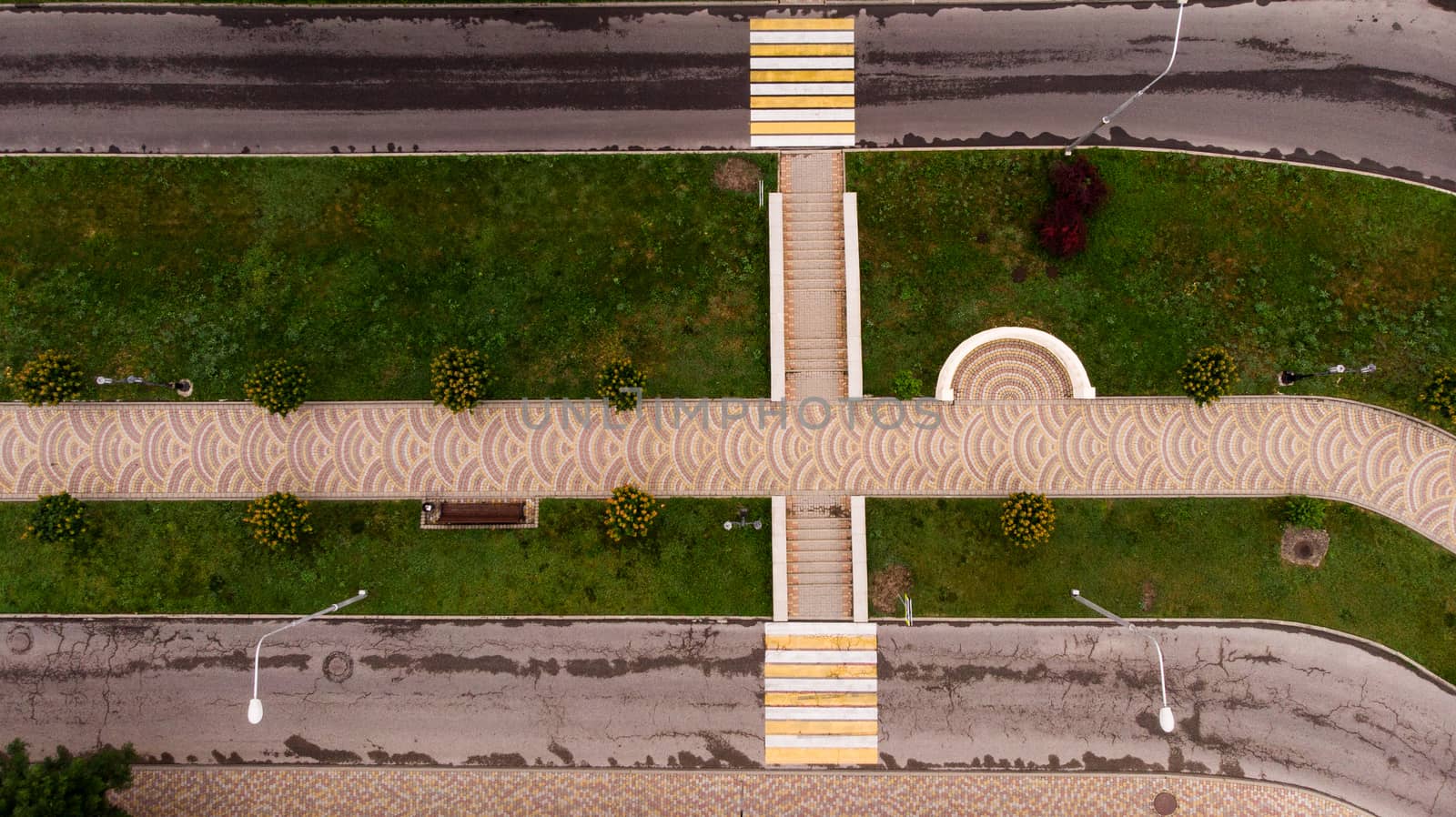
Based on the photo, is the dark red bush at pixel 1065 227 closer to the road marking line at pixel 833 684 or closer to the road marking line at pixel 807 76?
the road marking line at pixel 807 76

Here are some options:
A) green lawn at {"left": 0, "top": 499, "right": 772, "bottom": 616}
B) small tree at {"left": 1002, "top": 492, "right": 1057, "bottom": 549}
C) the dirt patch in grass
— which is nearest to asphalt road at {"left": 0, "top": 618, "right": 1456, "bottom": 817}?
green lawn at {"left": 0, "top": 499, "right": 772, "bottom": 616}

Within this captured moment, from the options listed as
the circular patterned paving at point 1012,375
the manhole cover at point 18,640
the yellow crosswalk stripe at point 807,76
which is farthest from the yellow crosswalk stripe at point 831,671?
the manhole cover at point 18,640

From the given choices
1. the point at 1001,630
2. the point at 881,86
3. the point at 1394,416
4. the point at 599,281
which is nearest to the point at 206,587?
the point at 599,281

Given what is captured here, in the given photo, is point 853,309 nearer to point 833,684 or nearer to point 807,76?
point 807,76

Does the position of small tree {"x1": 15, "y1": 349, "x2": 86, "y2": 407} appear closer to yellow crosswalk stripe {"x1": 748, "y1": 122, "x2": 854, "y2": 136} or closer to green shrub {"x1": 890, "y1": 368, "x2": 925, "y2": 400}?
yellow crosswalk stripe {"x1": 748, "y1": 122, "x2": 854, "y2": 136}

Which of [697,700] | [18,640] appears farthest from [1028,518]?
[18,640]

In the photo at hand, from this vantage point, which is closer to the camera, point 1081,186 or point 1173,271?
point 1081,186
